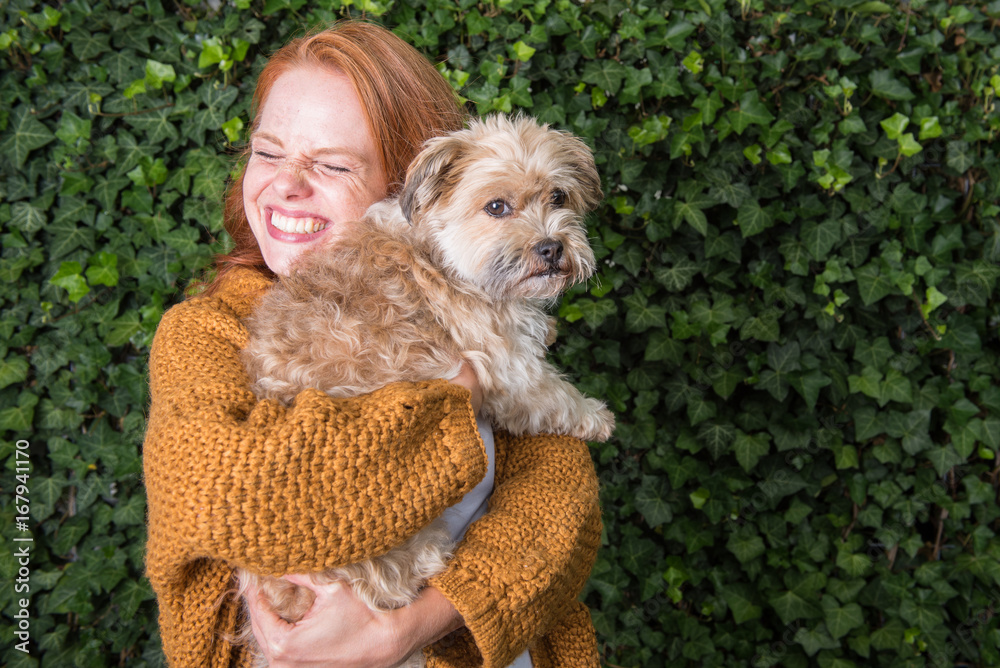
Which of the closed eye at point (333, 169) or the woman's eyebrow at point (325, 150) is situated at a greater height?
the woman's eyebrow at point (325, 150)

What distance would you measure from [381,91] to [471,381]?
0.96m

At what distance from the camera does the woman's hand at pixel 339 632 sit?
1.57 m

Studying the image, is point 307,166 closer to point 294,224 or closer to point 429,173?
point 294,224

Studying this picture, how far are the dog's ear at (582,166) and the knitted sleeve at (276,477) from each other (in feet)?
3.30

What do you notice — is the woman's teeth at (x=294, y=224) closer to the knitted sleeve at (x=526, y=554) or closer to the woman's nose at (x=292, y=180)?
the woman's nose at (x=292, y=180)

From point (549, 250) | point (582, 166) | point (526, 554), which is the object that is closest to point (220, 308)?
point (549, 250)

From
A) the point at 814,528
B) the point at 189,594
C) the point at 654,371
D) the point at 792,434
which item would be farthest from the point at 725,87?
the point at 189,594

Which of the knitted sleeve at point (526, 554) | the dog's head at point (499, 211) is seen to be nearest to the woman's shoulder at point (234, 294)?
the dog's head at point (499, 211)

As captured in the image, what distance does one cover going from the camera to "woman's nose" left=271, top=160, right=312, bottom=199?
194cm

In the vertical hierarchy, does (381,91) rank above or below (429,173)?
above

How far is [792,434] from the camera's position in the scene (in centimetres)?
369

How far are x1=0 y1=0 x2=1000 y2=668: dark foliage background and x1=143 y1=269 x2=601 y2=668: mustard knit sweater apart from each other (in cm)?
Answer: 177

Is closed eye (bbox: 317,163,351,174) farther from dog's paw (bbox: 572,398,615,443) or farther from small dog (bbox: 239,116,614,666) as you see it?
dog's paw (bbox: 572,398,615,443)

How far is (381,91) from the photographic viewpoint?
2051 mm
